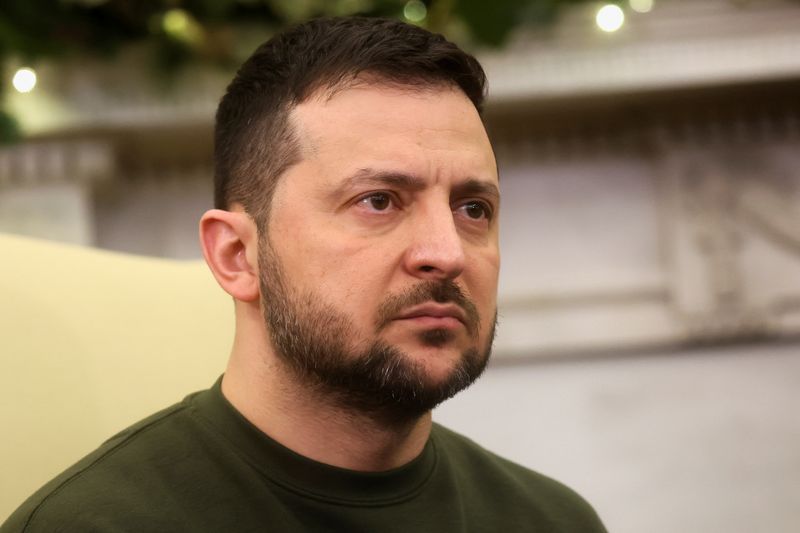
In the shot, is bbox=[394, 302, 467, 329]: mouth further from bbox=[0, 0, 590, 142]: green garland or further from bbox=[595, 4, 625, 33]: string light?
bbox=[595, 4, 625, 33]: string light

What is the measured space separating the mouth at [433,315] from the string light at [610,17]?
3.64 ft

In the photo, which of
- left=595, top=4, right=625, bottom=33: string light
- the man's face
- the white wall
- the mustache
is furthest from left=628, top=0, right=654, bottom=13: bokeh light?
the mustache

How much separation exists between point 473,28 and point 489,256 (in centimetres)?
89

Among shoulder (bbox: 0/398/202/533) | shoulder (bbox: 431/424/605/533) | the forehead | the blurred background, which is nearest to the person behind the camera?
shoulder (bbox: 0/398/202/533)

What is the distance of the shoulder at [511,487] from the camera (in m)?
1.01

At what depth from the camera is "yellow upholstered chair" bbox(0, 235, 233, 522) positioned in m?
0.91

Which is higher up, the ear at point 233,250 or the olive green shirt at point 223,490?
the ear at point 233,250

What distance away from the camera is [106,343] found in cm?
98

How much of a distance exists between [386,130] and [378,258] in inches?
4.4

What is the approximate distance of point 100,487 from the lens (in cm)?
79

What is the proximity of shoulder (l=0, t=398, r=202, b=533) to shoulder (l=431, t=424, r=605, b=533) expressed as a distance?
10.9 inches

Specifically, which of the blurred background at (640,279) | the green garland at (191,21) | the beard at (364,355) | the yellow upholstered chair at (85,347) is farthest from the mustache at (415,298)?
the blurred background at (640,279)

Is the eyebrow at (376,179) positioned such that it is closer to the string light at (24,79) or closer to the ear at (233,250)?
the ear at (233,250)

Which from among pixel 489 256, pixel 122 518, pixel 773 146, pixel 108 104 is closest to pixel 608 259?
pixel 773 146
